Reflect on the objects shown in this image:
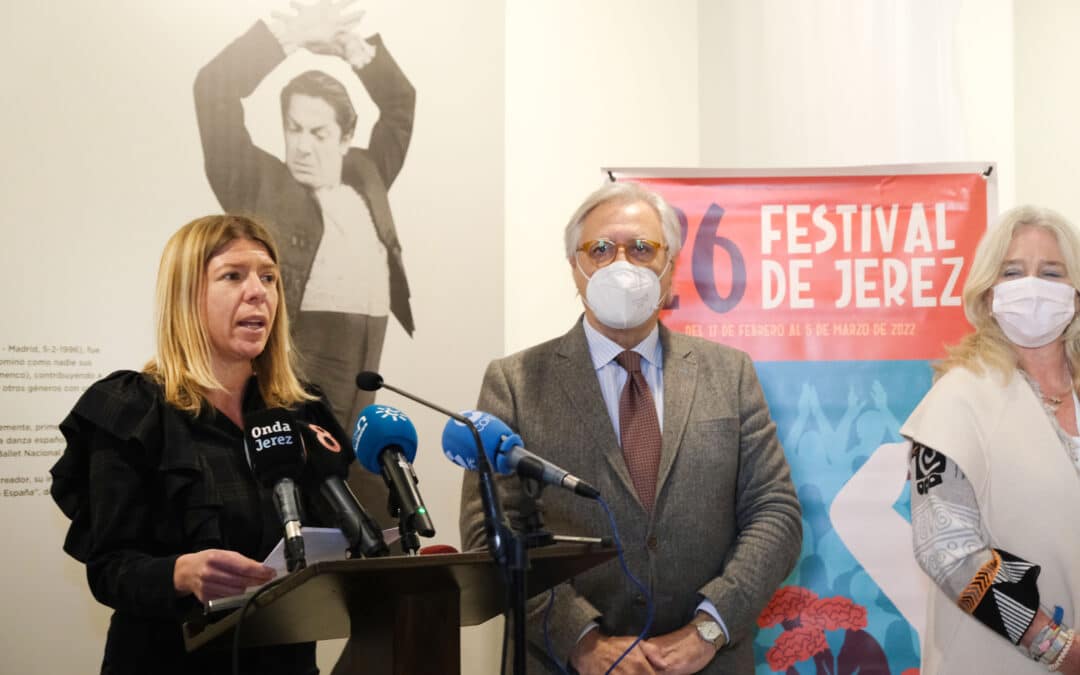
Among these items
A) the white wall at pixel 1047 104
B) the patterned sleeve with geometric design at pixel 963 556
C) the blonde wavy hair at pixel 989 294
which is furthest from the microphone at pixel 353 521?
the white wall at pixel 1047 104

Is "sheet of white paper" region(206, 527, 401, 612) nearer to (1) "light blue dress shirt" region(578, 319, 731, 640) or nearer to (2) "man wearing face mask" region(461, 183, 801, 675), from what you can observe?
(2) "man wearing face mask" region(461, 183, 801, 675)

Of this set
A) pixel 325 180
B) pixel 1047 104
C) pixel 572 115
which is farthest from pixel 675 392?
pixel 1047 104

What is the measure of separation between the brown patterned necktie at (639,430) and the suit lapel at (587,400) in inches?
1.2

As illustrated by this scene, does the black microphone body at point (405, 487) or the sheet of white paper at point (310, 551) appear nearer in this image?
the black microphone body at point (405, 487)

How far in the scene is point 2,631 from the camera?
10.3 feet

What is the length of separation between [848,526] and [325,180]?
224 centimetres

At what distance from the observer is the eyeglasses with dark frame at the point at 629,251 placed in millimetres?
2887

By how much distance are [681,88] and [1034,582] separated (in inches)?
107

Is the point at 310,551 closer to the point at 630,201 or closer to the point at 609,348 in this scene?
the point at 609,348

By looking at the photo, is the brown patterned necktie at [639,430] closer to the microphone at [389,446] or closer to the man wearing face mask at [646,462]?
the man wearing face mask at [646,462]

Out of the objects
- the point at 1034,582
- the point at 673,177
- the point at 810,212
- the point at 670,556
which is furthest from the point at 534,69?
the point at 1034,582

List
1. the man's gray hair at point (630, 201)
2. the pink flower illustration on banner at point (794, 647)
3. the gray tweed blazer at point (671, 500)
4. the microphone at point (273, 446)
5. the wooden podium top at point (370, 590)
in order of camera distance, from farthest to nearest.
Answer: the pink flower illustration on banner at point (794, 647), the man's gray hair at point (630, 201), the gray tweed blazer at point (671, 500), the microphone at point (273, 446), the wooden podium top at point (370, 590)

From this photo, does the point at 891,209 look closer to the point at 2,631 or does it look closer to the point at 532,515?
the point at 532,515

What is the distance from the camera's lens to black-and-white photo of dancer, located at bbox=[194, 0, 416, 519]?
3631 millimetres
